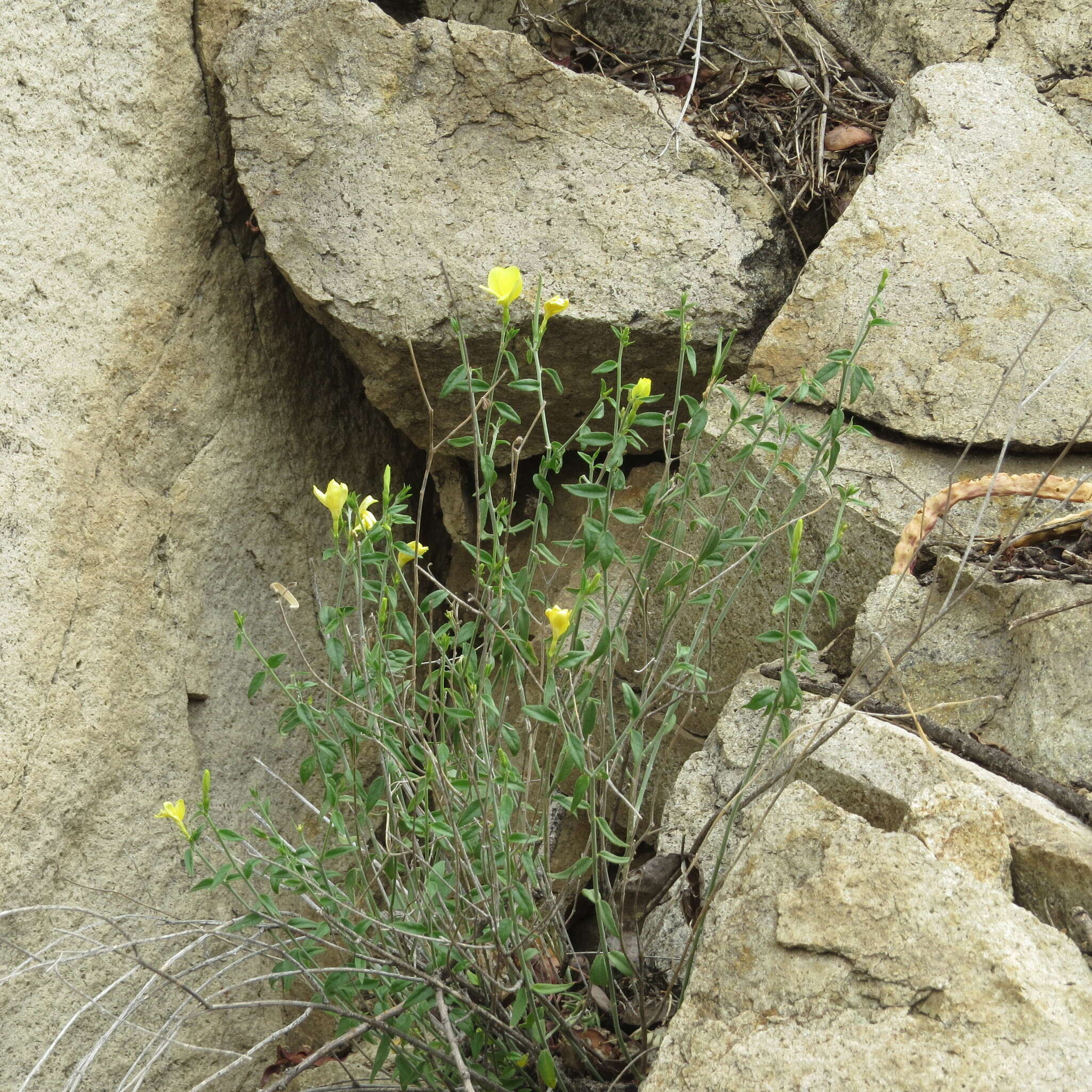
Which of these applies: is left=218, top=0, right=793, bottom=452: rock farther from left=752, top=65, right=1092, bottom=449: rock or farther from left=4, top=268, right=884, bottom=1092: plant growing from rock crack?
left=4, top=268, right=884, bottom=1092: plant growing from rock crack

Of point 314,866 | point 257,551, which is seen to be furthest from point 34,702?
point 314,866

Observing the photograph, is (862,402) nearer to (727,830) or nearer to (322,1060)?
(727,830)

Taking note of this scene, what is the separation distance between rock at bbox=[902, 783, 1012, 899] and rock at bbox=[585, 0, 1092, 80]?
2.47 meters

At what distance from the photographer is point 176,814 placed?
1778mm

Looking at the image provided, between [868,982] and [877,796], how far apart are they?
519 millimetres

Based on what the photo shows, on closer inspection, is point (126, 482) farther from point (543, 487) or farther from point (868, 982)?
point (868, 982)

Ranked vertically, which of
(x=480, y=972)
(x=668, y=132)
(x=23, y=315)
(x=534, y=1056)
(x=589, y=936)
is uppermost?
(x=668, y=132)

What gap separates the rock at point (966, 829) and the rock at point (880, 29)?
2472mm

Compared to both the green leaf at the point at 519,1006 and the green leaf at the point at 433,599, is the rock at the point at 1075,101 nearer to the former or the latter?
the green leaf at the point at 433,599

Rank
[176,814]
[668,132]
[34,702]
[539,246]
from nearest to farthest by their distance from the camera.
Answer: [176,814] → [34,702] → [539,246] → [668,132]

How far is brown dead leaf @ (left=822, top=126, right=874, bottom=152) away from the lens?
11.0ft

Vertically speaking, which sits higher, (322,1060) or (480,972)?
(480,972)

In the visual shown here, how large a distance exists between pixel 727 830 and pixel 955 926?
1.19 feet

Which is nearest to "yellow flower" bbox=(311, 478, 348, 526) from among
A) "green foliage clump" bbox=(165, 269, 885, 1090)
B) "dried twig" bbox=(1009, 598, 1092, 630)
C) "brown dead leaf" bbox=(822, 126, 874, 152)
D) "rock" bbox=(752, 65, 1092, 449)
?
"green foliage clump" bbox=(165, 269, 885, 1090)
